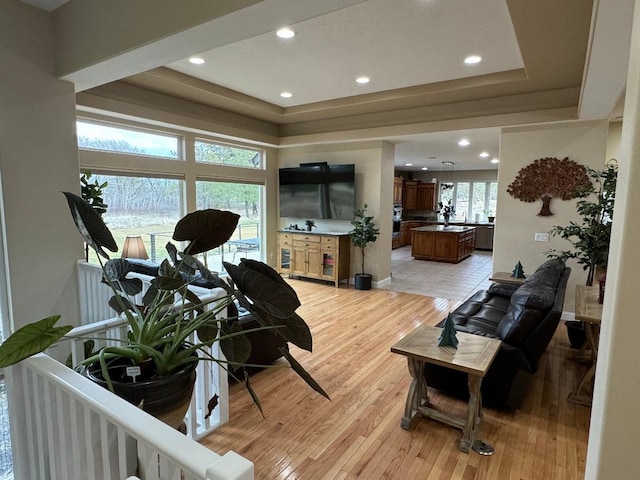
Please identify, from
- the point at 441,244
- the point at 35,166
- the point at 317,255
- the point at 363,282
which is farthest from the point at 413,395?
the point at 441,244

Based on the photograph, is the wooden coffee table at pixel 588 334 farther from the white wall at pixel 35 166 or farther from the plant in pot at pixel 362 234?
the white wall at pixel 35 166

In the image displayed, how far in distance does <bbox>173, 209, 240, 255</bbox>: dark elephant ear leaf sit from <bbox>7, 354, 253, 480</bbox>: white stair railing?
53cm

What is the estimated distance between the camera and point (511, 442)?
7.84 ft

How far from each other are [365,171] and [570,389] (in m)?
4.24

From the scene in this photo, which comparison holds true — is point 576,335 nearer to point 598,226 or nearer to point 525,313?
point 598,226

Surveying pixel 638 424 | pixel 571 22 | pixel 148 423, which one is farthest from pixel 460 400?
pixel 571 22

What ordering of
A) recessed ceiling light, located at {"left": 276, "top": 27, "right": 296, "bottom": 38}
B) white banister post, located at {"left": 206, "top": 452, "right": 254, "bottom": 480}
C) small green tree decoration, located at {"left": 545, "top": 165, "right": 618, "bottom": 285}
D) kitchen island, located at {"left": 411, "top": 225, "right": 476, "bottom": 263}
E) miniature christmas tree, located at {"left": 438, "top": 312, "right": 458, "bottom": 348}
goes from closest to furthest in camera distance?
white banister post, located at {"left": 206, "top": 452, "right": 254, "bottom": 480}
miniature christmas tree, located at {"left": 438, "top": 312, "right": 458, "bottom": 348}
recessed ceiling light, located at {"left": 276, "top": 27, "right": 296, "bottom": 38}
small green tree decoration, located at {"left": 545, "top": 165, "right": 618, "bottom": 285}
kitchen island, located at {"left": 411, "top": 225, "right": 476, "bottom": 263}

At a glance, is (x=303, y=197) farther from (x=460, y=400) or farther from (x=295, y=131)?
(x=460, y=400)

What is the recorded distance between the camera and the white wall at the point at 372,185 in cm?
615

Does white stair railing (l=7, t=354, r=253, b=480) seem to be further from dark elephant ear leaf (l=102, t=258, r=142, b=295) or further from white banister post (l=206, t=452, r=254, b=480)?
dark elephant ear leaf (l=102, t=258, r=142, b=295)

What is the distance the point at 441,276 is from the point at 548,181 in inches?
125

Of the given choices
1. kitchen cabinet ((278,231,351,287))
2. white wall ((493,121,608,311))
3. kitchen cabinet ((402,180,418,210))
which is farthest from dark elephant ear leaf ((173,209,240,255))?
kitchen cabinet ((402,180,418,210))

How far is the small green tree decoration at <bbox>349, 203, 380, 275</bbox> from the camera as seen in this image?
6051 mm

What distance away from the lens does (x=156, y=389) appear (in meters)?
1.20
